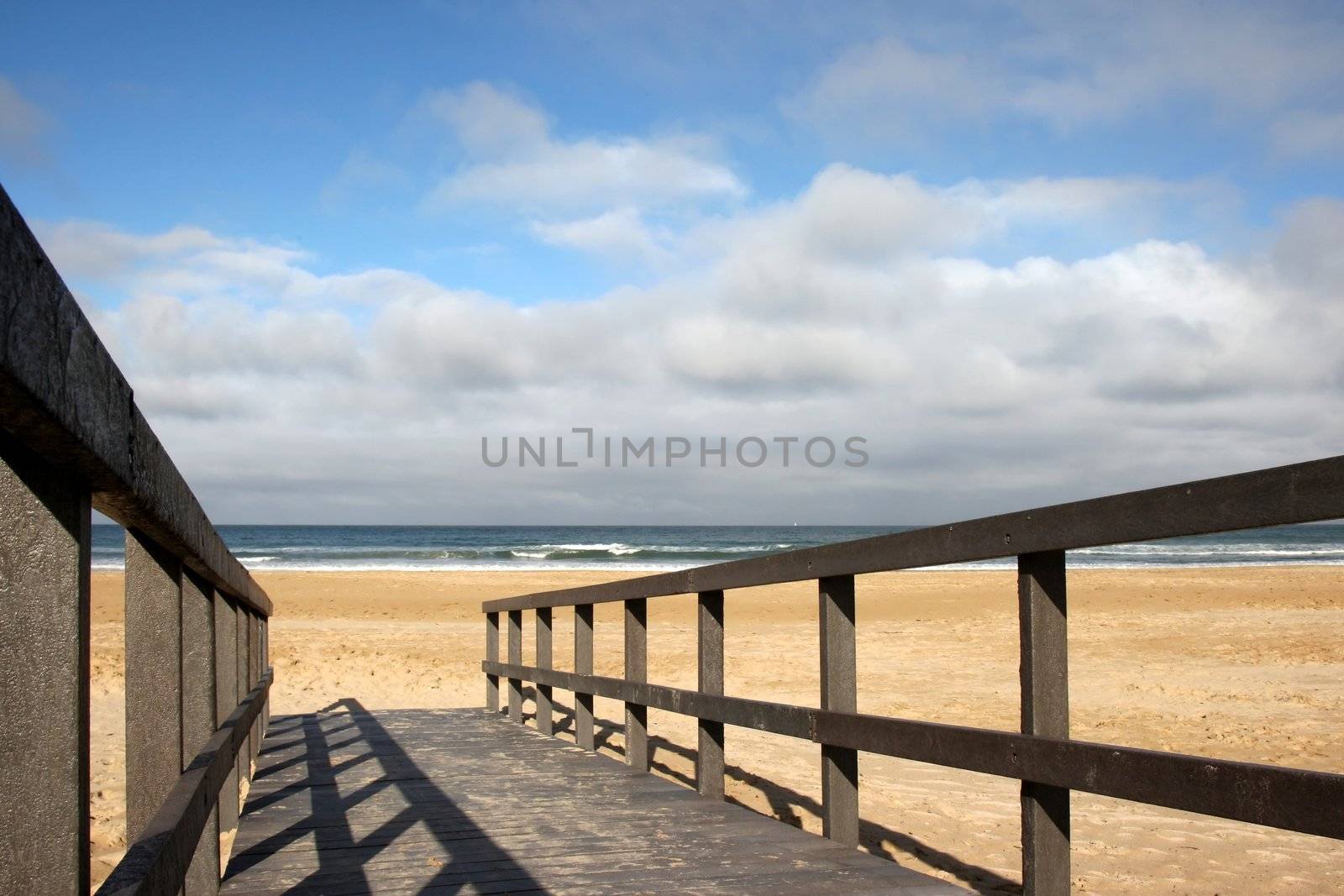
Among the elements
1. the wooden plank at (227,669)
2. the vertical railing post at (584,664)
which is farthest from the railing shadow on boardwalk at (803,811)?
the wooden plank at (227,669)

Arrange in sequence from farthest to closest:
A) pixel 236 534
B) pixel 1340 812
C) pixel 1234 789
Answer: pixel 236 534 → pixel 1234 789 → pixel 1340 812

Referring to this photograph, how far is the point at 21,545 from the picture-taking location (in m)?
1.19

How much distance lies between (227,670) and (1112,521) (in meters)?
3.06

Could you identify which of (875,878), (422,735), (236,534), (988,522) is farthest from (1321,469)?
(236,534)

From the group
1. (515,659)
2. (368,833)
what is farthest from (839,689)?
(515,659)

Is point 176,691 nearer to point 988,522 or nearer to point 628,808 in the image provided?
point 988,522

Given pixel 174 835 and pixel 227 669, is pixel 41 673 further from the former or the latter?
pixel 227 669

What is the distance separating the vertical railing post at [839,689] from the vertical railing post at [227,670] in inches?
74.9

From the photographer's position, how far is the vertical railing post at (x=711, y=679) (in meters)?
4.53

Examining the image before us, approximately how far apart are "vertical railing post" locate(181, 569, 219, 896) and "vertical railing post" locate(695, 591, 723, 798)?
2.06 m

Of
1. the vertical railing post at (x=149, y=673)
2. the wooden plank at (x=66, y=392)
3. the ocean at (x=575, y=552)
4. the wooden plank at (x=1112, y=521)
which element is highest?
the wooden plank at (x=66, y=392)

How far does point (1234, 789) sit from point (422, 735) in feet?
19.2

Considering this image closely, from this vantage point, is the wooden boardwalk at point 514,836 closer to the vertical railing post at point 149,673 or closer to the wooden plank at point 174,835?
the wooden plank at point 174,835

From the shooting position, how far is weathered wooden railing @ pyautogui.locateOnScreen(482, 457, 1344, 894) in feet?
6.43
